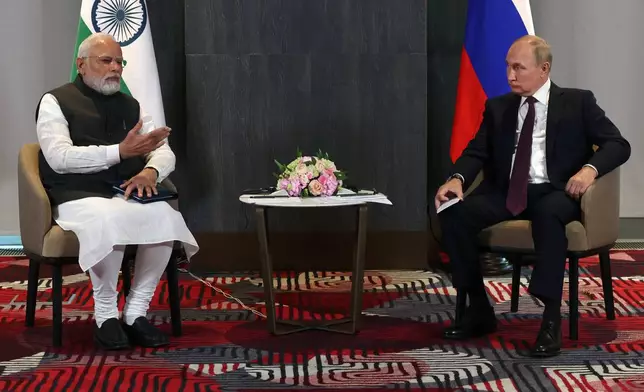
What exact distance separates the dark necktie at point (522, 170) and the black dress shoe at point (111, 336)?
1.74 meters

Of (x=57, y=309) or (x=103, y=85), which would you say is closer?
(x=57, y=309)

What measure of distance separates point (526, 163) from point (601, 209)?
1.23 feet

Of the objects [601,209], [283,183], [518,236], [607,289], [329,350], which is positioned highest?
[283,183]

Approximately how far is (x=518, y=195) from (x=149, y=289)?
1.66 meters

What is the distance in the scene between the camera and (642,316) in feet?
14.8

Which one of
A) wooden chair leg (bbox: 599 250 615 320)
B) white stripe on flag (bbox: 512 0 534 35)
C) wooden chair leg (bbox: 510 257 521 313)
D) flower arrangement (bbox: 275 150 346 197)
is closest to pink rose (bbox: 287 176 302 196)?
flower arrangement (bbox: 275 150 346 197)

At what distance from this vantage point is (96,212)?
398 centimetres

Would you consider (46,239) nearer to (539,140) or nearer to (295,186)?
(295,186)

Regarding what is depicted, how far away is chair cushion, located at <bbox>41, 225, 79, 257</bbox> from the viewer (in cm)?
399

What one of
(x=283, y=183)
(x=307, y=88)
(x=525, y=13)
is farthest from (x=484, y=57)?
(x=283, y=183)

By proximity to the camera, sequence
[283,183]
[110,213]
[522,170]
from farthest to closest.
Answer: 1. [283,183]
2. [522,170]
3. [110,213]

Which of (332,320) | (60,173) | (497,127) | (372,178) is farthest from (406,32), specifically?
(60,173)

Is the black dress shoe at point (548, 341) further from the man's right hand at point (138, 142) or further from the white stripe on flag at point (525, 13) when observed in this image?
the white stripe on flag at point (525, 13)

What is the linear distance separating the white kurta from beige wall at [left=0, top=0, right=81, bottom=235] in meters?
2.39
